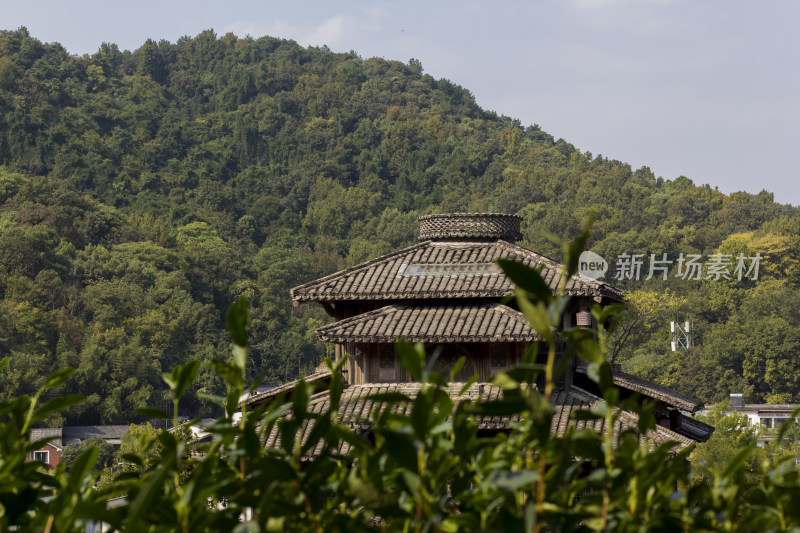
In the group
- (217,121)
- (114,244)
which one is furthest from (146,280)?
(217,121)

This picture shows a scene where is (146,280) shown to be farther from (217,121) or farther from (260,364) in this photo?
Answer: (217,121)

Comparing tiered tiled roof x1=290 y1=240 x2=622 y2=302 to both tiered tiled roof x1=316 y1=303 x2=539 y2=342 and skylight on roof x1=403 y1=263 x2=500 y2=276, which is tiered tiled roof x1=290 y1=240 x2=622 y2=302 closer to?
skylight on roof x1=403 y1=263 x2=500 y2=276

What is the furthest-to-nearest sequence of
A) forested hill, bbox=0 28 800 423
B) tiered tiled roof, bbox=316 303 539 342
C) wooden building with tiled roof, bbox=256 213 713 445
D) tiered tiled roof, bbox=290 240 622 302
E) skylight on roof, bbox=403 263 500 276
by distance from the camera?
forested hill, bbox=0 28 800 423 → skylight on roof, bbox=403 263 500 276 → tiered tiled roof, bbox=290 240 622 302 → wooden building with tiled roof, bbox=256 213 713 445 → tiered tiled roof, bbox=316 303 539 342

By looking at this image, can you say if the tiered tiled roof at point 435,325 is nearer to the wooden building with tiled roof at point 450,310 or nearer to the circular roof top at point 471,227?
the wooden building with tiled roof at point 450,310

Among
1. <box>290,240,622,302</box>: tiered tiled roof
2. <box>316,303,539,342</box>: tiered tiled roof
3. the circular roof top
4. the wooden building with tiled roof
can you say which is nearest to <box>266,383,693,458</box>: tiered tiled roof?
the wooden building with tiled roof

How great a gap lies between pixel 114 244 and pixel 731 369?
4412 centimetres

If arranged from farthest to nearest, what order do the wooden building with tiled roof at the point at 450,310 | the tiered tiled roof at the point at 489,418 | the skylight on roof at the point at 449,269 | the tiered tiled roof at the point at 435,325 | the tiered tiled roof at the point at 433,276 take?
the skylight on roof at the point at 449,269, the tiered tiled roof at the point at 433,276, the wooden building with tiled roof at the point at 450,310, the tiered tiled roof at the point at 435,325, the tiered tiled roof at the point at 489,418

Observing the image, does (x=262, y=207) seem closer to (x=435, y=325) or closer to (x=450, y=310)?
(x=450, y=310)

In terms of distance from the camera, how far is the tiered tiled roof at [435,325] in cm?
1266

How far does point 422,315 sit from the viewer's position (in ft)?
44.0

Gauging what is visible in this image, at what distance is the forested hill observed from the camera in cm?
6369

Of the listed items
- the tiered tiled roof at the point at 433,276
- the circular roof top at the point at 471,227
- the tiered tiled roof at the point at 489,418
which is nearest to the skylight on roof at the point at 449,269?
the tiered tiled roof at the point at 433,276

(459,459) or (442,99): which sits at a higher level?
(442,99)

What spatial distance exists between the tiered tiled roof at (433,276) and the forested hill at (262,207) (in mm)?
25356
